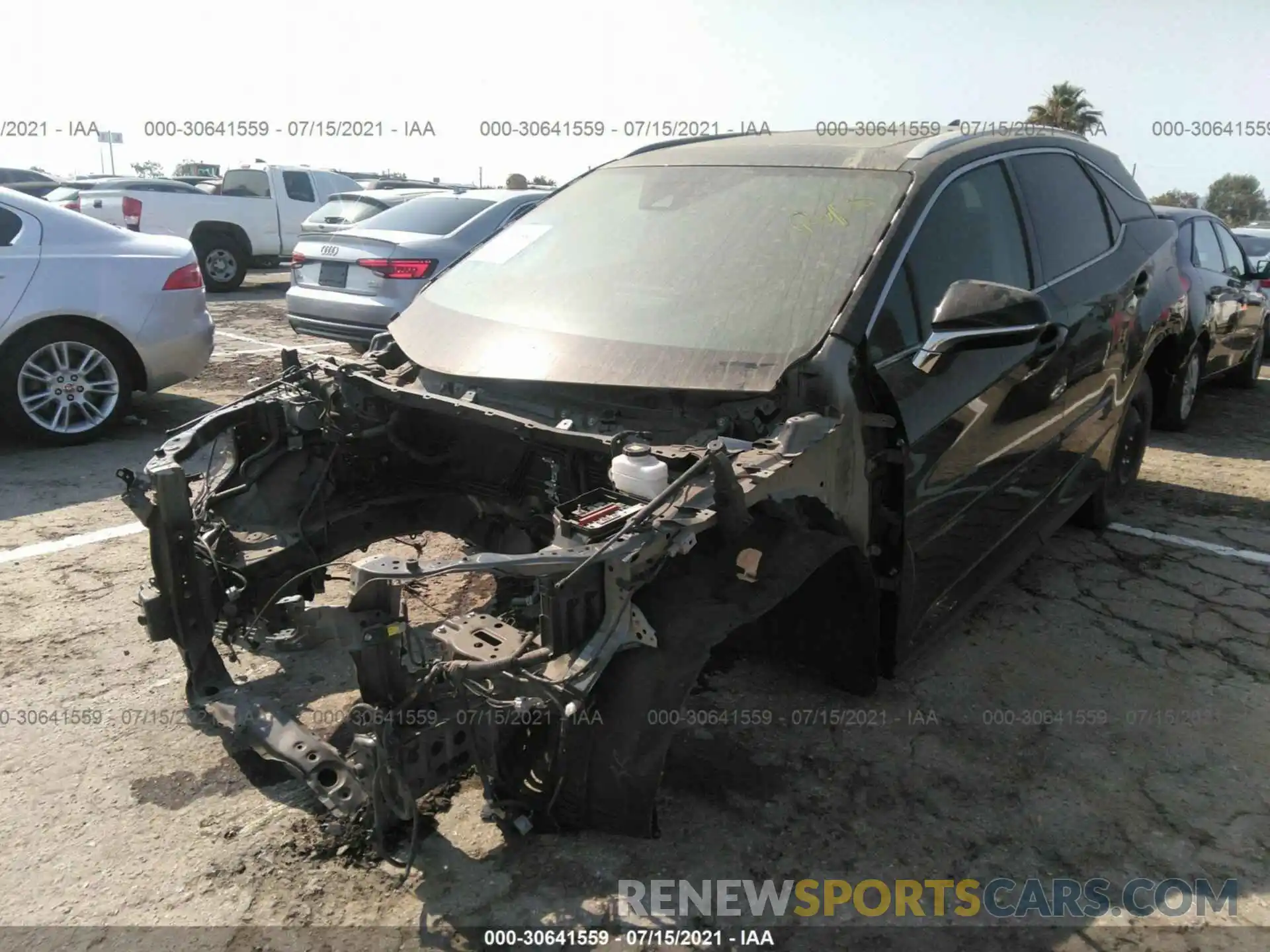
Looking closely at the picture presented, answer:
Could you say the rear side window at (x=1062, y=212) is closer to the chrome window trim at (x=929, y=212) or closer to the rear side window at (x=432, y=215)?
the chrome window trim at (x=929, y=212)

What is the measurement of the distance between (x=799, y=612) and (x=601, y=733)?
1.04 meters

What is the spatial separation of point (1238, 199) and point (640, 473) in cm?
5666

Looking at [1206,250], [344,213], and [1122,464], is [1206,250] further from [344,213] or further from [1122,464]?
[344,213]

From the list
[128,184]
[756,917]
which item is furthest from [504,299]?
[128,184]

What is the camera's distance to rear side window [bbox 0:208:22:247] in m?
6.24

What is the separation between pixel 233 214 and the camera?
15203mm

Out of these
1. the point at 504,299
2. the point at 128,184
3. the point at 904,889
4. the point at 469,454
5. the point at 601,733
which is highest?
the point at 128,184

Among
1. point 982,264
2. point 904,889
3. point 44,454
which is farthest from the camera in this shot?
point 44,454

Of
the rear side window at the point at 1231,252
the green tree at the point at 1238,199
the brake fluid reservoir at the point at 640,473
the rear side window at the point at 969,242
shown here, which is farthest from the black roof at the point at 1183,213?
the green tree at the point at 1238,199

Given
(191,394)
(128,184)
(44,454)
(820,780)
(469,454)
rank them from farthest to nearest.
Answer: (128,184) < (191,394) < (44,454) < (469,454) < (820,780)

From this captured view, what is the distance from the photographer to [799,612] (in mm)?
3109

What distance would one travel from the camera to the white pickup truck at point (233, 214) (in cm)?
1416

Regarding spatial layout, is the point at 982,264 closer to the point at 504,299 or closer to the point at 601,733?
the point at 504,299

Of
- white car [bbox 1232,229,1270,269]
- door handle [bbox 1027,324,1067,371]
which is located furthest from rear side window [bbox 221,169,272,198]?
door handle [bbox 1027,324,1067,371]
